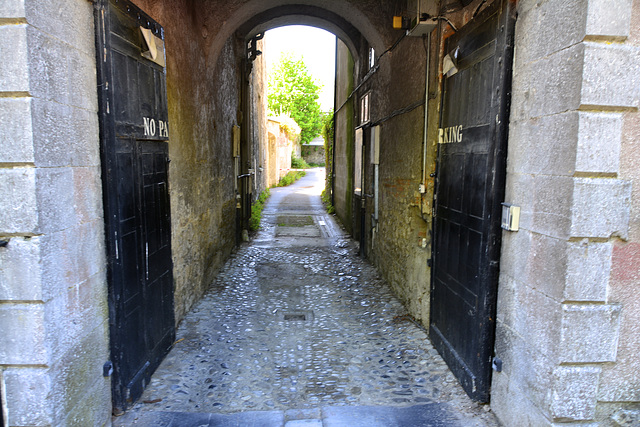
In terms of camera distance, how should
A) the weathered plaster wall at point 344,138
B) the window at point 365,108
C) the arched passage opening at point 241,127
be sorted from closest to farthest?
the arched passage opening at point 241,127
the window at point 365,108
the weathered plaster wall at point 344,138

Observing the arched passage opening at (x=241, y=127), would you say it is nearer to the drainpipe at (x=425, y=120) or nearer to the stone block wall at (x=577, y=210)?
the drainpipe at (x=425, y=120)

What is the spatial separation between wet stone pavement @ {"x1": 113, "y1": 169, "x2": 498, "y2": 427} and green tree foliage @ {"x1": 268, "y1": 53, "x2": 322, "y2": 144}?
116ft

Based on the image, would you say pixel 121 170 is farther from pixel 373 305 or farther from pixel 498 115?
pixel 373 305

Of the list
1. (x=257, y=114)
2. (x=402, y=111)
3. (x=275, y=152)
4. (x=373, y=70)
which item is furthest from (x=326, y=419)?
(x=275, y=152)

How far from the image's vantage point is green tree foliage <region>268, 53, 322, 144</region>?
3991 centimetres

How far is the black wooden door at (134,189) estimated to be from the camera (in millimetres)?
2734

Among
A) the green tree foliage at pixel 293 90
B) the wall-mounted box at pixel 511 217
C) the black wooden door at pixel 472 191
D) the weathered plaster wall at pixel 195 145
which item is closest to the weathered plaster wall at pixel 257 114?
the weathered plaster wall at pixel 195 145

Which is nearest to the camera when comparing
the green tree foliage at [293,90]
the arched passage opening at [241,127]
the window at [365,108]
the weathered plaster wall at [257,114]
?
the arched passage opening at [241,127]

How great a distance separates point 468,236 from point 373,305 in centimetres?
236

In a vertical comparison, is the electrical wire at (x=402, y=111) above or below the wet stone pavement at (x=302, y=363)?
above

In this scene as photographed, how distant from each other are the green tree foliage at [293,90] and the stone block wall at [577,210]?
38.3 metres

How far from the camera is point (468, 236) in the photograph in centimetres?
333

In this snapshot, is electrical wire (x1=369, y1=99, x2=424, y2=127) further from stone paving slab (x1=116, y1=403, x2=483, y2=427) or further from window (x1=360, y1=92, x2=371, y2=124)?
stone paving slab (x1=116, y1=403, x2=483, y2=427)

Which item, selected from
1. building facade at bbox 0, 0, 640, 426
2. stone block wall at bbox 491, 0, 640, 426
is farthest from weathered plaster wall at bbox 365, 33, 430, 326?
stone block wall at bbox 491, 0, 640, 426
